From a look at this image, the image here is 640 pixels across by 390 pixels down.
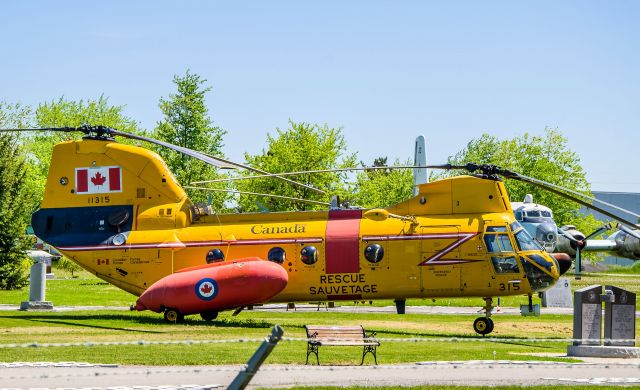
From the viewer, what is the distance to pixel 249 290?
29.0m

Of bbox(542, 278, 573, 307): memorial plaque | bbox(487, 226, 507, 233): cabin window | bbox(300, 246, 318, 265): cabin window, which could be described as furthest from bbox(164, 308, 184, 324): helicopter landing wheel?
bbox(542, 278, 573, 307): memorial plaque

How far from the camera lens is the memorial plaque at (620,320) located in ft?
76.8

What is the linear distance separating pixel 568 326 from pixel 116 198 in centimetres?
1504

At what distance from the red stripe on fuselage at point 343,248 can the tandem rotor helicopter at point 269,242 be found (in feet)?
0.10

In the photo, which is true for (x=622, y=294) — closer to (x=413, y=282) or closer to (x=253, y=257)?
(x=413, y=282)

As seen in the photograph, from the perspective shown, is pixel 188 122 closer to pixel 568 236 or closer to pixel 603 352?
pixel 568 236

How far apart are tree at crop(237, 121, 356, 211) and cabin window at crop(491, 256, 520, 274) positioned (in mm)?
38895

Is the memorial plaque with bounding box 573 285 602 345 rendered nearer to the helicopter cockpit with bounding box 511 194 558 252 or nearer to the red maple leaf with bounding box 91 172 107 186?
the red maple leaf with bounding box 91 172 107 186

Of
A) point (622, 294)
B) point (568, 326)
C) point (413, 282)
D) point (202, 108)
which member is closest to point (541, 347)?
point (622, 294)

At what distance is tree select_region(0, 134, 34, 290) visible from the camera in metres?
50.7

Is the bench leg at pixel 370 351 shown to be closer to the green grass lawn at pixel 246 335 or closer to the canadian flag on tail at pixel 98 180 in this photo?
the green grass lawn at pixel 246 335

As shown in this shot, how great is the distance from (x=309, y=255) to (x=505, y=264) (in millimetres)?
5726

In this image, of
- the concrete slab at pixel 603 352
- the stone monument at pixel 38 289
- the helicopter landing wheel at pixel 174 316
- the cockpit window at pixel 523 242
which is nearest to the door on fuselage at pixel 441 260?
the cockpit window at pixel 523 242

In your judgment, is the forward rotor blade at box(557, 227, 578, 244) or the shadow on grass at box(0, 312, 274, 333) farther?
the forward rotor blade at box(557, 227, 578, 244)
